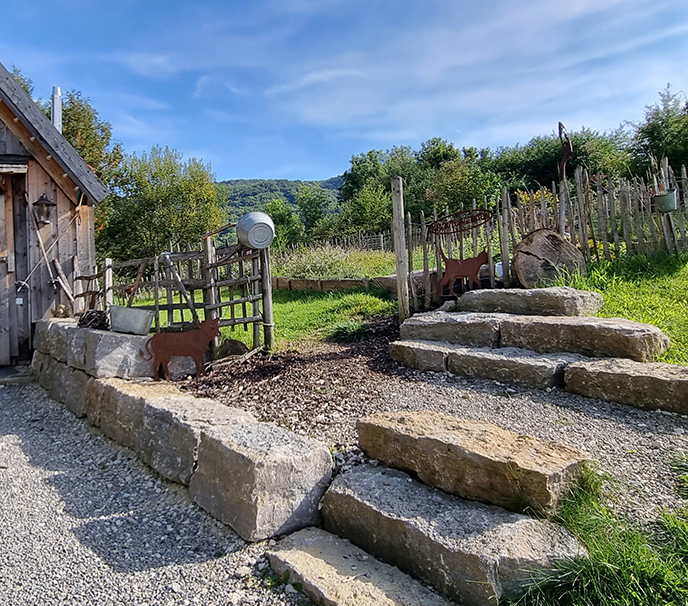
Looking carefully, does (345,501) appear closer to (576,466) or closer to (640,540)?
(576,466)

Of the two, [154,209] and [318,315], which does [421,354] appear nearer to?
[318,315]

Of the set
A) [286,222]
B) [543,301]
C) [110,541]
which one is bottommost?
[110,541]

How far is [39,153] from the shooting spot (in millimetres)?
7316

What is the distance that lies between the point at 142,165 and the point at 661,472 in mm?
27246

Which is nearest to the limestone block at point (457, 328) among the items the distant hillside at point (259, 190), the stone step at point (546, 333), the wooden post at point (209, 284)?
the stone step at point (546, 333)

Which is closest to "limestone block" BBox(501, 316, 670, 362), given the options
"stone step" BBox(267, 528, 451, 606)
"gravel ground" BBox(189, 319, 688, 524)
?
"gravel ground" BBox(189, 319, 688, 524)

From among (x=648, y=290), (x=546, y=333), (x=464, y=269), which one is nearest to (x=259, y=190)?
(x=464, y=269)

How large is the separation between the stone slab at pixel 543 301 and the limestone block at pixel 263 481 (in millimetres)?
3433

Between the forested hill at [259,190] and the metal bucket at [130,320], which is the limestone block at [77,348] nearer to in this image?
the metal bucket at [130,320]

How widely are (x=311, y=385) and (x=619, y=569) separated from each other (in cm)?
335

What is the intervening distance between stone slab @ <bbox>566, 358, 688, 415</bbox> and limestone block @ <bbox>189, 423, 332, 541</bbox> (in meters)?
2.29

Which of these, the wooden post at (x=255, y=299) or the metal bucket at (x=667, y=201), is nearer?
the wooden post at (x=255, y=299)

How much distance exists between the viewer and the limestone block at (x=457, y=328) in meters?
5.36

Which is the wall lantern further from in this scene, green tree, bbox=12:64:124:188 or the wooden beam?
green tree, bbox=12:64:124:188
